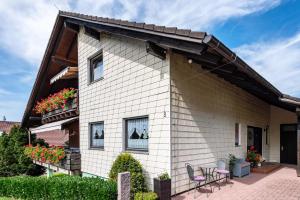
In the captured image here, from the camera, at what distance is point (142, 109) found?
980cm

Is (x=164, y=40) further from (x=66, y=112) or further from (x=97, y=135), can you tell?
(x=66, y=112)

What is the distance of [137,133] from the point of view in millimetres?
10203

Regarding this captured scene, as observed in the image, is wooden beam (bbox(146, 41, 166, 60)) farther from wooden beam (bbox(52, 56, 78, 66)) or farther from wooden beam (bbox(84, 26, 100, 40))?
wooden beam (bbox(52, 56, 78, 66))

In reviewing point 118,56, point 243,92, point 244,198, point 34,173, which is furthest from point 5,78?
point 244,198

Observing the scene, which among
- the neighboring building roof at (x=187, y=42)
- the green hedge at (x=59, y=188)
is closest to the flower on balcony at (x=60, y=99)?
the neighboring building roof at (x=187, y=42)

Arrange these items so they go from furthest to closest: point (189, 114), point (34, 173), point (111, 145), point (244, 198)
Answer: point (34, 173) → point (111, 145) → point (189, 114) → point (244, 198)

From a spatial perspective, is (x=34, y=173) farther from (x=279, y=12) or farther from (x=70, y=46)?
(x=279, y=12)

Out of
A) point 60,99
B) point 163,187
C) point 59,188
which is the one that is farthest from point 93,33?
point 163,187

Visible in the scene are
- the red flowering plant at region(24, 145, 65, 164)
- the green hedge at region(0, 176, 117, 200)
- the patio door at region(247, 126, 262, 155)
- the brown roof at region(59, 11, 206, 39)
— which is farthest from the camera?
the patio door at region(247, 126, 262, 155)

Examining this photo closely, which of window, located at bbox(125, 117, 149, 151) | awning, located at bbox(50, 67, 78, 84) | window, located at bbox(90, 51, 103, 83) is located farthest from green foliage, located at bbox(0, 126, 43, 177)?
window, located at bbox(125, 117, 149, 151)

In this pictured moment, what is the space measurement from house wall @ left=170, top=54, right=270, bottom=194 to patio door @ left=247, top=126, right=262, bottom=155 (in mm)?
2223

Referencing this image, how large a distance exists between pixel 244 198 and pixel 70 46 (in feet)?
48.2

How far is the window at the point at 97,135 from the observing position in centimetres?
1275

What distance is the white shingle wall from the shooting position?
8.92 metres
